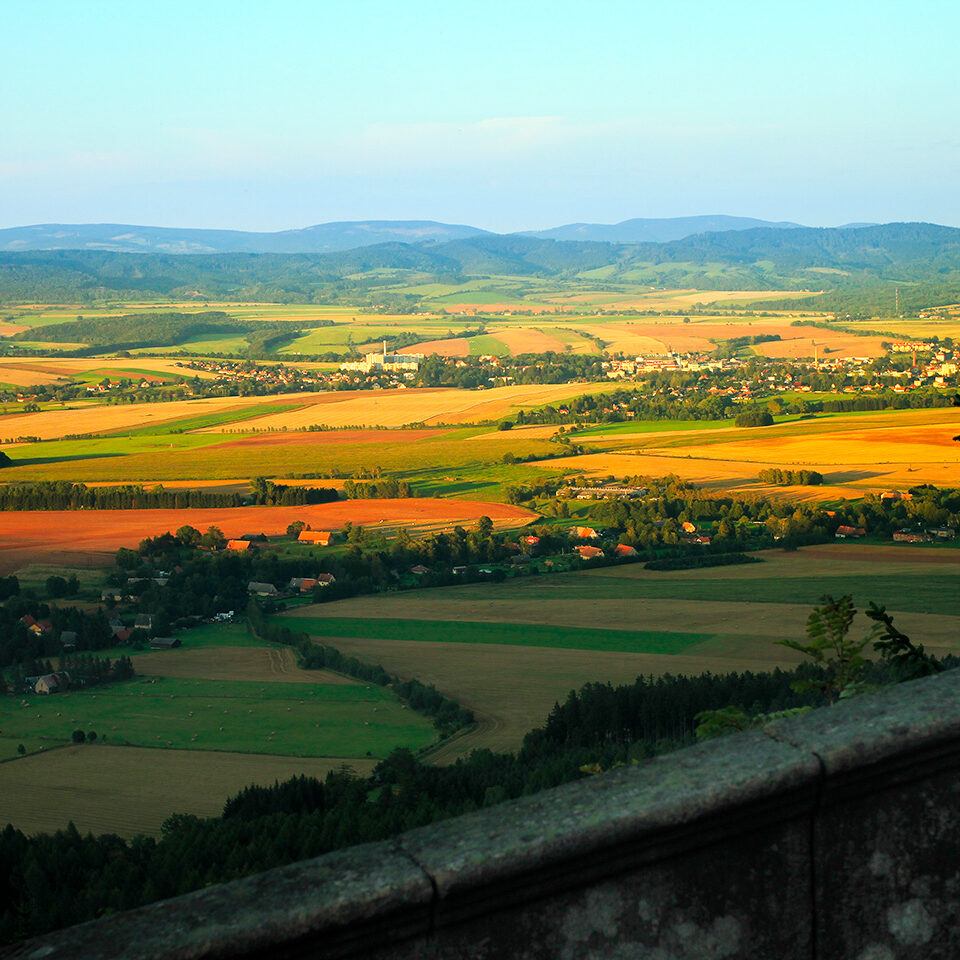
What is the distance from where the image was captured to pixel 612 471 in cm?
5472

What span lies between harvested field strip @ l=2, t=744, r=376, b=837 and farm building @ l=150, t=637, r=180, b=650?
828 centimetres

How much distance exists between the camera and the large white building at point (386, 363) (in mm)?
110750

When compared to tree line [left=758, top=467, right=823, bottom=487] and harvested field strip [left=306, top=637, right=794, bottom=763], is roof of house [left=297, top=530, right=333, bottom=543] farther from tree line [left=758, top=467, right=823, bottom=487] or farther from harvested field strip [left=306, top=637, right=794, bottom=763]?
tree line [left=758, top=467, right=823, bottom=487]

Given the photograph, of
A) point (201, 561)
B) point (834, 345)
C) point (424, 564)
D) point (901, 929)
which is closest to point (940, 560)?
point (424, 564)

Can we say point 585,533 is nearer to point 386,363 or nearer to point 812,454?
point 812,454

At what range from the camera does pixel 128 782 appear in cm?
1972

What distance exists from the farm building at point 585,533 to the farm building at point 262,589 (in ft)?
37.4

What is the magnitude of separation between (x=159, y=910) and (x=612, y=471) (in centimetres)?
5328

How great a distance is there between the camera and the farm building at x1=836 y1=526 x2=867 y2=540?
131 feet

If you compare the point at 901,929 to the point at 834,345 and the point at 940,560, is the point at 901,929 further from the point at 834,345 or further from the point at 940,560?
the point at 834,345

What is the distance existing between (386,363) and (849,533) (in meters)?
78.3

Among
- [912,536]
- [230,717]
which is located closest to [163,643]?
[230,717]

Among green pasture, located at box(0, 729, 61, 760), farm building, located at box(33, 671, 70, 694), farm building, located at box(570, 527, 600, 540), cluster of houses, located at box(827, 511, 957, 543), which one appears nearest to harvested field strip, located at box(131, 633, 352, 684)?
farm building, located at box(33, 671, 70, 694)

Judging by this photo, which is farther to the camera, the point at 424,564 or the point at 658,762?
the point at 424,564
